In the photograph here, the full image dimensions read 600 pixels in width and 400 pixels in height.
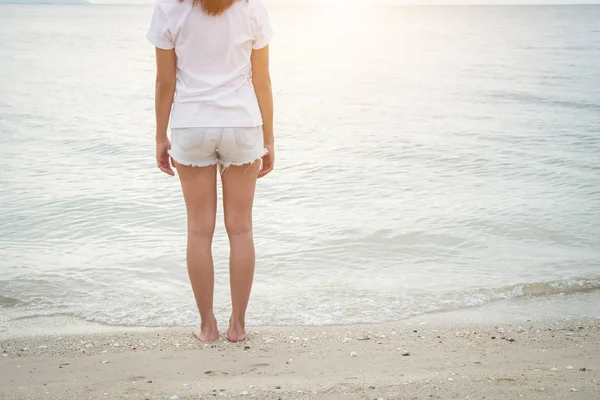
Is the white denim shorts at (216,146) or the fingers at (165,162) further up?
the white denim shorts at (216,146)

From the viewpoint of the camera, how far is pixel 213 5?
325 centimetres

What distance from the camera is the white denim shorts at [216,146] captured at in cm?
339

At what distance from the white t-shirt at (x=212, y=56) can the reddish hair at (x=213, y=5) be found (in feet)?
0.07

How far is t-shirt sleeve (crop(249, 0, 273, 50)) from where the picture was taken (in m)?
3.36

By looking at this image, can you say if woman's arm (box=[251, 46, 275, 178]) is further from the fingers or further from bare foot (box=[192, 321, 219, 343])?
bare foot (box=[192, 321, 219, 343])

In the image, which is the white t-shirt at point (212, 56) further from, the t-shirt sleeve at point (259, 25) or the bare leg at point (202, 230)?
the bare leg at point (202, 230)

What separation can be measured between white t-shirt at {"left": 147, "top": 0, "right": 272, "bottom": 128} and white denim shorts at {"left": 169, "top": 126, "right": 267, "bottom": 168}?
0.11 feet

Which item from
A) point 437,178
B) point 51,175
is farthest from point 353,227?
point 51,175

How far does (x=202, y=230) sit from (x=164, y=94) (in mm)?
706

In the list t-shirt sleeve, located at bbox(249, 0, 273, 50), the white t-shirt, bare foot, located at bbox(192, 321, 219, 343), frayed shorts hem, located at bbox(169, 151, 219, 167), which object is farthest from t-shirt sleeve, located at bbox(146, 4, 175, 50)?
bare foot, located at bbox(192, 321, 219, 343)

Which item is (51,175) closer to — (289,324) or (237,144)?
(289,324)

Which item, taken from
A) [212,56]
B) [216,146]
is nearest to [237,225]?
[216,146]

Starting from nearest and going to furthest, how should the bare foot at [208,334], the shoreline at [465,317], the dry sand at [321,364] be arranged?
the dry sand at [321,364] < the bare foot at [208,334] < the shoreline at [465,317]

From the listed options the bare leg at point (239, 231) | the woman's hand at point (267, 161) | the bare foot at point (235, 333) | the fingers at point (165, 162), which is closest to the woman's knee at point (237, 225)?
the bare leg at point (239, 231)
